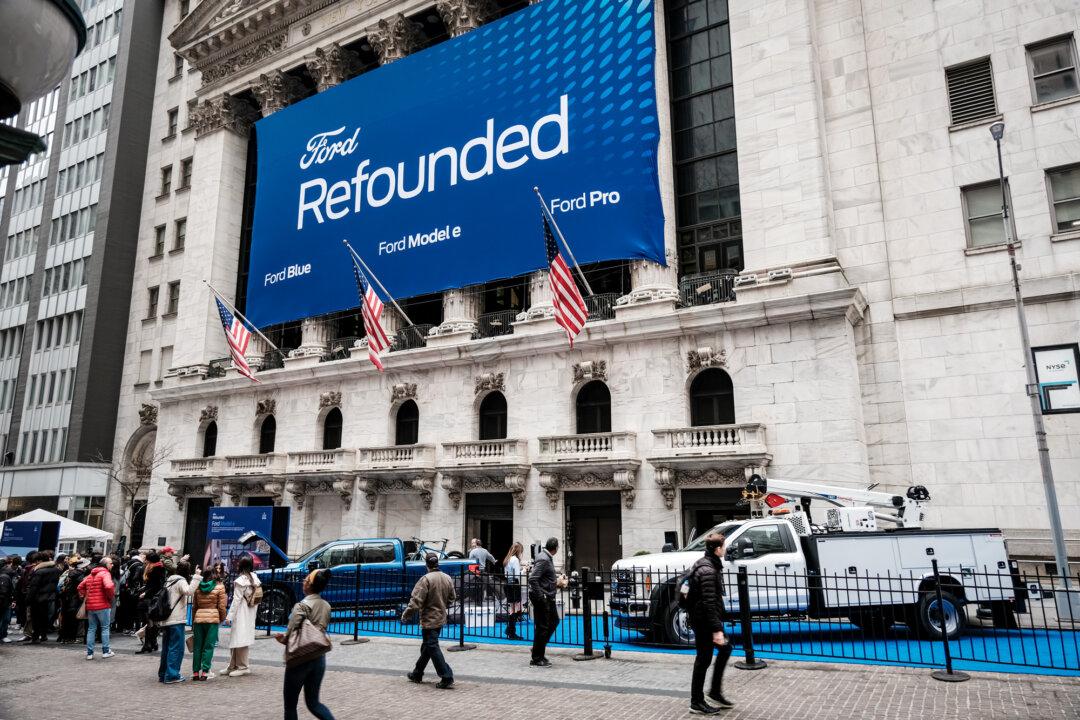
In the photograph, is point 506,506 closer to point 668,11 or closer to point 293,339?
point 293,339

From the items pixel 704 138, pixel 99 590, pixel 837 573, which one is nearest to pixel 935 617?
pixel 837 573

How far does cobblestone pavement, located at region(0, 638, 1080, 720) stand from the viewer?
8.72 metres

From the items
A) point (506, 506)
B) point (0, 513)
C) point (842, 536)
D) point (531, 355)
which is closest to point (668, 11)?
point (531, 355)

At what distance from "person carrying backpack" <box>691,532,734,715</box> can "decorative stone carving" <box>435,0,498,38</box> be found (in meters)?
28.9

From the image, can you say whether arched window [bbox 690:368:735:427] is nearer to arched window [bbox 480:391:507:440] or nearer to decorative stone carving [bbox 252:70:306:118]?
A: arched window [bbox 480:391:507:440]

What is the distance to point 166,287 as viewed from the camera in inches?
1686

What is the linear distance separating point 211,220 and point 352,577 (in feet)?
93.9

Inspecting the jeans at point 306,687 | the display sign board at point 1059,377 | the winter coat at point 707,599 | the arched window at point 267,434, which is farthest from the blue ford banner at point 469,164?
the jeans at point 306,687

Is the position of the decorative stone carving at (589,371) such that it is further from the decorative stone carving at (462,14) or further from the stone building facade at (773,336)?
the decorative stone carving at (462,14)

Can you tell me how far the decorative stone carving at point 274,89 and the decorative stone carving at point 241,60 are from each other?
123cm

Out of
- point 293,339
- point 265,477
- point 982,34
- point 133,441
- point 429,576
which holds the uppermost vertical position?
point 982,34

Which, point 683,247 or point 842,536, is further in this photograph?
point 683,247

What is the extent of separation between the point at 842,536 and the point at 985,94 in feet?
50.9

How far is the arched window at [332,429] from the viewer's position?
32375 millimetres
